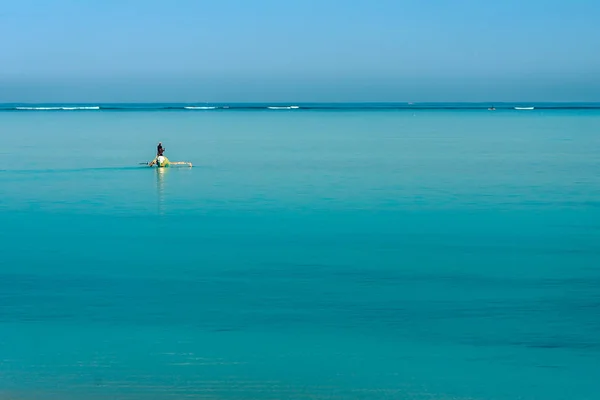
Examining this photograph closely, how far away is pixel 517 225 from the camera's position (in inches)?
776

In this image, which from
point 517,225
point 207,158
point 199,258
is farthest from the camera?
point 207,158

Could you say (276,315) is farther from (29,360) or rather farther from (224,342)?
(29,360)

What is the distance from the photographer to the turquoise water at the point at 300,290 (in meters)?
9.51

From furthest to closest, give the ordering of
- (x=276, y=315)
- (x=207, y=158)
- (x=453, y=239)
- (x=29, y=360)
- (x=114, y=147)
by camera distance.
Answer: (x=114, y=147)
(x=207, y=158)
(x=453, y=239)
(x=276, y=315)
(x=29, y=360)

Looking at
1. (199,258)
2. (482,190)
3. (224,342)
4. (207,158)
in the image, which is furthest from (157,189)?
(224,342)

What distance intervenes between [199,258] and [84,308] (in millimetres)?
3904

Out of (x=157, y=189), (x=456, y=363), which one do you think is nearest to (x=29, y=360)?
(x=456, y=363)

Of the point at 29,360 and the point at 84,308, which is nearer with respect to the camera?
the point at 29,360

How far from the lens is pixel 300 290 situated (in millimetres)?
13508

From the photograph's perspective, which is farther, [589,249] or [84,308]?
[589,249]

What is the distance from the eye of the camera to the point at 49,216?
70.4 ft

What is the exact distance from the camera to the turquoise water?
951 cm

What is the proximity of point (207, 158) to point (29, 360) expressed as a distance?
31840 millimetres

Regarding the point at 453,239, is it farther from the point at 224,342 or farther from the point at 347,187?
the point at 347,187
